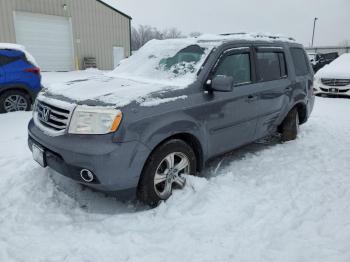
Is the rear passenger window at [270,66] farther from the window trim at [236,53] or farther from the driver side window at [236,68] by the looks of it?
the driver side window at [236,68]

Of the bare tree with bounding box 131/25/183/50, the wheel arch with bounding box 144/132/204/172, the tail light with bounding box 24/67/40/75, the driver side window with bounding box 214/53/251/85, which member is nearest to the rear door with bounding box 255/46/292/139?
the driver side window with bounding box 214/53/251/85

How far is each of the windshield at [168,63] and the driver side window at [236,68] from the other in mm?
257

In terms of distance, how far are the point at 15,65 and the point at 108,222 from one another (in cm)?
584

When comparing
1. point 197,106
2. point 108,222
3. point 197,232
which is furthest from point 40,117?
point 197,232

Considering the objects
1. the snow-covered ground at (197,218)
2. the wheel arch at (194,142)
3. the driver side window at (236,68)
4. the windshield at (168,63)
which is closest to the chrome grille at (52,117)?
the snow-covered ground at (197,218)

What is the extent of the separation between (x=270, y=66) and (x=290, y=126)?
51.4 inches

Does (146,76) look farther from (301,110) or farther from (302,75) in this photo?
(301,110)

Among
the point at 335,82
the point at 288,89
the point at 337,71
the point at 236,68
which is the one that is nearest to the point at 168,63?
the point at 236,68

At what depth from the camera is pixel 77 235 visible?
301cm

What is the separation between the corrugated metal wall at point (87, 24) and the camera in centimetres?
1820

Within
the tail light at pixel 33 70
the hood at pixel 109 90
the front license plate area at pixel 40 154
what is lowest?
the front license plate area at pixel 40 154

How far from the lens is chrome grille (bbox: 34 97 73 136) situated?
10.6 ft

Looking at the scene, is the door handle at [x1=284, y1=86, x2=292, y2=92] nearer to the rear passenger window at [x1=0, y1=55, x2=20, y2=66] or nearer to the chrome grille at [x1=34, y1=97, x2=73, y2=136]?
the chrome grille at [x1=34, y1=97, x2=73, y2=136]

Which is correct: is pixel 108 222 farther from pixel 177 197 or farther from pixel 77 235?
pixel 177 197
